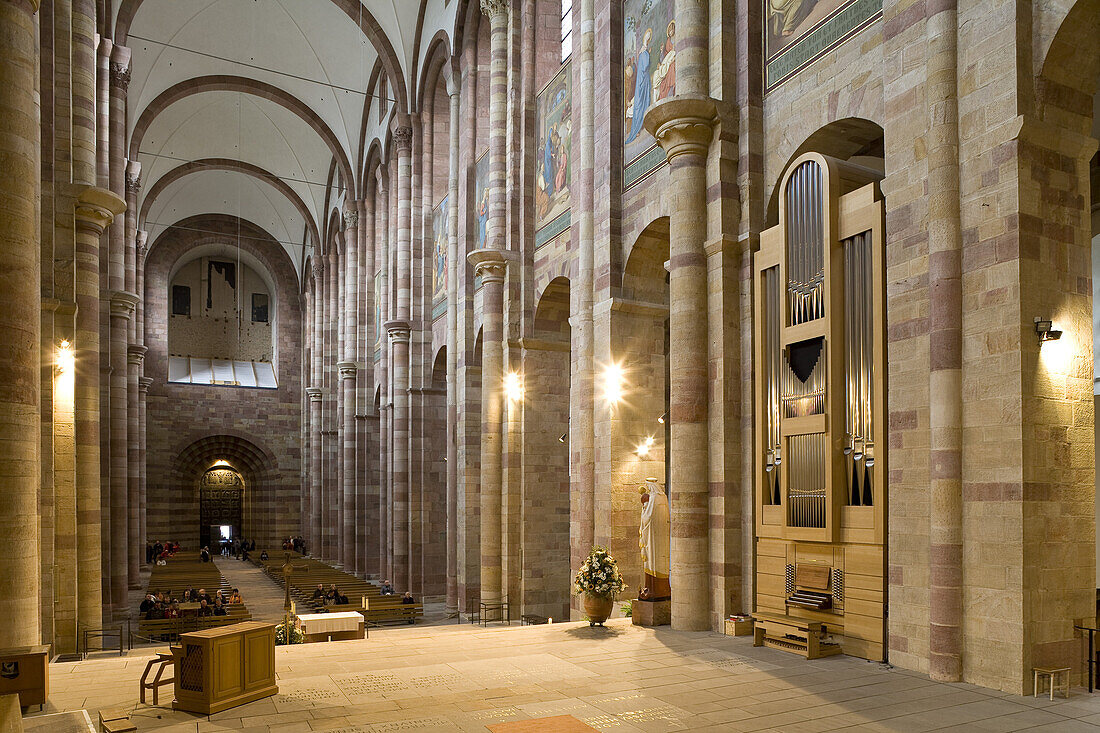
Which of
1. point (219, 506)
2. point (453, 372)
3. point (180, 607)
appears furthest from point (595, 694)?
point (219, 506)

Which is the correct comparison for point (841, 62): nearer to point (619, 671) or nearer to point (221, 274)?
point (619, 671)

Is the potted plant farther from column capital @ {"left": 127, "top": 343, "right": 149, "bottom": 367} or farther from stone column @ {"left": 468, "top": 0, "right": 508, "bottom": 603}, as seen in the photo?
column capital @ {"left": 127, "top": 343, "right": 149, "bottom": 367}

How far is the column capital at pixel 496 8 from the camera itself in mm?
Answer: 20795

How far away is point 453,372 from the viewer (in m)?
24.1

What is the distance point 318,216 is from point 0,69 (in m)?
33.7

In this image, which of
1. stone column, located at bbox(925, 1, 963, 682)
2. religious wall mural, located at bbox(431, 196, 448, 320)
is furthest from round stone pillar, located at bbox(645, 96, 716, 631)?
religious wall mural, located at bbox(431, 196, 448, 320)

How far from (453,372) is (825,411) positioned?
14.8m

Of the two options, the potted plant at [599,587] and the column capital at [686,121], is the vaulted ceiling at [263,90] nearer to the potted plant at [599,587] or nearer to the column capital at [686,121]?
the column capital at [686,121]

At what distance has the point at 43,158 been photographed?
50.3 feet

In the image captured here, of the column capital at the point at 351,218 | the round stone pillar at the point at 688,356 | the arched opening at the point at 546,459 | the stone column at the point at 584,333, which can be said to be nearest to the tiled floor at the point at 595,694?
the round stone pillar at the point at 688,356

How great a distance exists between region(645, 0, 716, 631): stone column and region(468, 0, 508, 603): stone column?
7809mm

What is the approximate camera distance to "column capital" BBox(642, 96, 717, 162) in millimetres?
12812

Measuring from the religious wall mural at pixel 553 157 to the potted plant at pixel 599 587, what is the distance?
809 centimetres

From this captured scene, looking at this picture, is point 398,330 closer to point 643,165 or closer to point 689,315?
point 643,165
